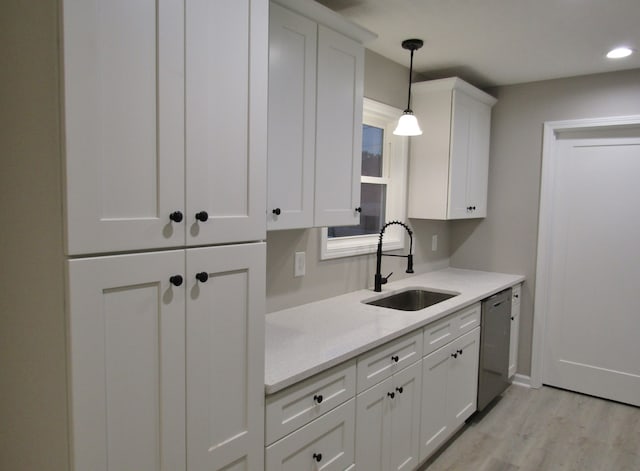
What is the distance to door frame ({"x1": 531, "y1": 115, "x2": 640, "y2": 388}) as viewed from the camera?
3.61 m

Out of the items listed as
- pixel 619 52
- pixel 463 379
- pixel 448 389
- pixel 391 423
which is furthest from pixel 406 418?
pixel 619 52

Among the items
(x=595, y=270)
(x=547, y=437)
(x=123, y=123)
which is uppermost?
(x=123, y=123)

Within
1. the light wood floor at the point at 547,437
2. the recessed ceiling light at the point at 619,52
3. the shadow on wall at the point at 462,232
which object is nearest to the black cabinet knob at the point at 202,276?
the light wood floor at the point at 547,437

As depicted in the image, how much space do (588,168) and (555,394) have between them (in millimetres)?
1782

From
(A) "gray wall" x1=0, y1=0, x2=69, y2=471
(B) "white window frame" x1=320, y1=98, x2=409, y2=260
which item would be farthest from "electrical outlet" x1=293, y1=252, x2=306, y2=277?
(A) "gray wall" x1=0, y1=0, x2=69, y2=471

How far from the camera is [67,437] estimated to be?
1046 mm

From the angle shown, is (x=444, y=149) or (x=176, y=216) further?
(x=444, y=149)

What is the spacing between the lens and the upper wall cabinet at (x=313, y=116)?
189 cm

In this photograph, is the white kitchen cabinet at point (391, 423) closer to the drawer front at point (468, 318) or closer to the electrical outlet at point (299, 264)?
the drawer front at point (468, 318)

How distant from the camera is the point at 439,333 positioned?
2.53 m

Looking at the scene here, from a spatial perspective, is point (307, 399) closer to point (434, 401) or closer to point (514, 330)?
point (434, 401)

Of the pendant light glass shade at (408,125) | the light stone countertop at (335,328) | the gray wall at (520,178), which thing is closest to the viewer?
the light stone countertop at (335,328)

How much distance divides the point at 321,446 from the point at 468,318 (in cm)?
145

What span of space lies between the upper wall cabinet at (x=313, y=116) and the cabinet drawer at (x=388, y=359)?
62 centimetres
